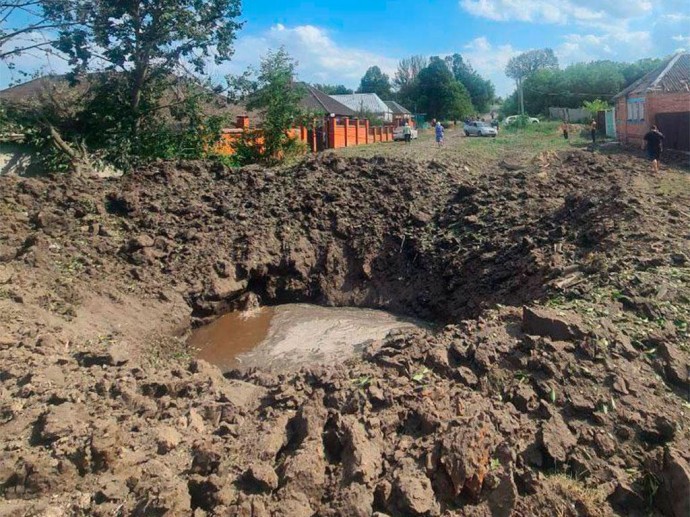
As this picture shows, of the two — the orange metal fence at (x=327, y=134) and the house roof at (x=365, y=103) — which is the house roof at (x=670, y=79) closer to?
the orange metal fence at (x=327, y=134)

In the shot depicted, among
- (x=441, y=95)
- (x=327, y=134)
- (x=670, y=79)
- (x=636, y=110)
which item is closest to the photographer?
(x=670, y=79)

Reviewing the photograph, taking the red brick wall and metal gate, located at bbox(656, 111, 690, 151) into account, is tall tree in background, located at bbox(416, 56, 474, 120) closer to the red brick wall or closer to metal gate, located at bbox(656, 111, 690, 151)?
the red brick wall

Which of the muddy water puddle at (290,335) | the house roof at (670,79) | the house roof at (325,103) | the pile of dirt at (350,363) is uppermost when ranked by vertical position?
the house roof at (325,103)

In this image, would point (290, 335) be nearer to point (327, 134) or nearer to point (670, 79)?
point (327, 134)

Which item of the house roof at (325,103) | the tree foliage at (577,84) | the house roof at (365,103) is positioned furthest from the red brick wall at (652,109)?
the tree foliage at (577,84)

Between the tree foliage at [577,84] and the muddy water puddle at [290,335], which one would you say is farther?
the tree foliage at [577,84]

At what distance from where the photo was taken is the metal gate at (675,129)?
17766 millimetres

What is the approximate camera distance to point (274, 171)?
44.3 feet

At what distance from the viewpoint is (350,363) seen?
5953mm

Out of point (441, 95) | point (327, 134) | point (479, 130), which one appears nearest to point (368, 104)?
point (441, 95)

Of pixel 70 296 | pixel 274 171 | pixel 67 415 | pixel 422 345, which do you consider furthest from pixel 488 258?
pixel 67 415

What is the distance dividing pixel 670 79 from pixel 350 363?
20327 mm

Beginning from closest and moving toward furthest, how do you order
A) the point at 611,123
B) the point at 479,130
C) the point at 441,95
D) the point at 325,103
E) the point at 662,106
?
the point at 662,106
the point at 611,123
the point at 479,130
the point at 325,103
the point at 441,95

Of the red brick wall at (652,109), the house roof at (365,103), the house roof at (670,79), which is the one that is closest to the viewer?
the red brick wall at (652,109)
